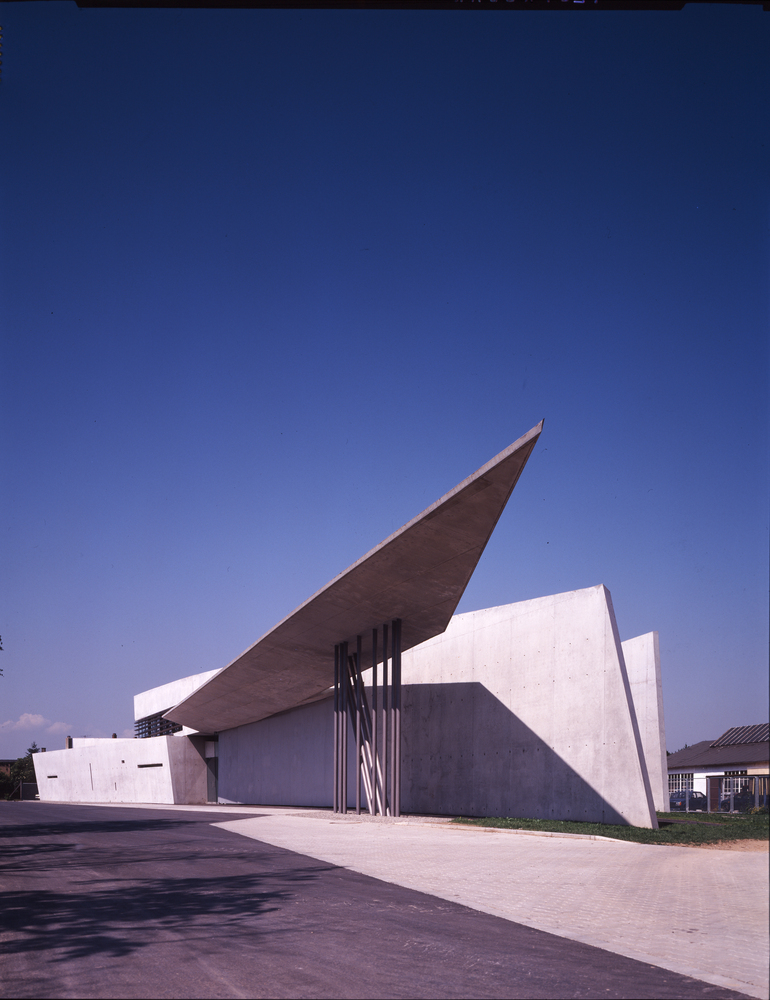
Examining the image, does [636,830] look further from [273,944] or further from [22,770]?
[22,770]

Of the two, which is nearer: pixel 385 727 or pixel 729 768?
pixel 729 768

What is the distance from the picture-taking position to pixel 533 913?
8.12 metres

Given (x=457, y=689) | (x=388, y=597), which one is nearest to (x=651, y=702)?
(x=457, y=689)

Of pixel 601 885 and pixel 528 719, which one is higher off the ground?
pixel 528 719

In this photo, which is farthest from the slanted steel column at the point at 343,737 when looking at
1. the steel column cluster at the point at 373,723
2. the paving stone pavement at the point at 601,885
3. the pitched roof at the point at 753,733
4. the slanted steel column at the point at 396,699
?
the pitched roof at the point at 753,733

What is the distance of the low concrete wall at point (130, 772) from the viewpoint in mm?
41000

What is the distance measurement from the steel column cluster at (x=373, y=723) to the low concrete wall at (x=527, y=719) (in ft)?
8.27

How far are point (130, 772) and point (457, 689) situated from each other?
2495 cm

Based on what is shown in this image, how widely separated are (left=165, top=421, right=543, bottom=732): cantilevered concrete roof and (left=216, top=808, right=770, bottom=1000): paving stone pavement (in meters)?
5.52

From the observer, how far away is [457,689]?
1064 inches

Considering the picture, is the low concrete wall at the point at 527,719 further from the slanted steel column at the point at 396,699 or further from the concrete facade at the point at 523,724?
the slanted steel column at the point at 396,699

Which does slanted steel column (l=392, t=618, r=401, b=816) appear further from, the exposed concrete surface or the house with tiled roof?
the exposed concrete surface

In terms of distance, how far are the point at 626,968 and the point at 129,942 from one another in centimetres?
380

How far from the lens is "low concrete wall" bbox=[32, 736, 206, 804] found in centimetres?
4100
